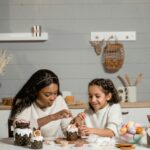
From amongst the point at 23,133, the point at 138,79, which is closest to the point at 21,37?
the point at 138,79

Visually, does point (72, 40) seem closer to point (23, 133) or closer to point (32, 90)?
point (32, 90)

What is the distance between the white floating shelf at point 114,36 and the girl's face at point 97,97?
4.84 feet

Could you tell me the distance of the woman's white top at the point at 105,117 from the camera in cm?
248

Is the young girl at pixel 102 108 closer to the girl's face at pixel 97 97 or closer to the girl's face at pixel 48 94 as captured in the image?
the girl's face at pixel 97 97

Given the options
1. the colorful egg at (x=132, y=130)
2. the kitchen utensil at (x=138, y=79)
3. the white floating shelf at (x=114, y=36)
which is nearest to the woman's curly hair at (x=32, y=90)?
the colorful egg at (x=132, y=130)

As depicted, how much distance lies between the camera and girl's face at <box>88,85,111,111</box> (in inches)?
99.6

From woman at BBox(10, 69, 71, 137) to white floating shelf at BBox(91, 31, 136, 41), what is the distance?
138 centimetres

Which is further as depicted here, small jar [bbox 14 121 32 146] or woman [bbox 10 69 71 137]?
woman [bbox 10 69 71 137]

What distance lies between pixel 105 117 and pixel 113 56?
1508 millimetres

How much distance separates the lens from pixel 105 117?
2535mm

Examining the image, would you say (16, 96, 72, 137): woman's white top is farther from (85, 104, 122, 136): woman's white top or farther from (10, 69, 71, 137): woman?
(85, 104, 122, 136): woman's white top

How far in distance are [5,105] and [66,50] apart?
0.83 m

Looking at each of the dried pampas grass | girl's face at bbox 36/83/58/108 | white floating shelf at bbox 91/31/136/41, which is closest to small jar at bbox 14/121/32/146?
girl's face at bbox 36/83/58/108

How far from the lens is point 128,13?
3986 millimetres
